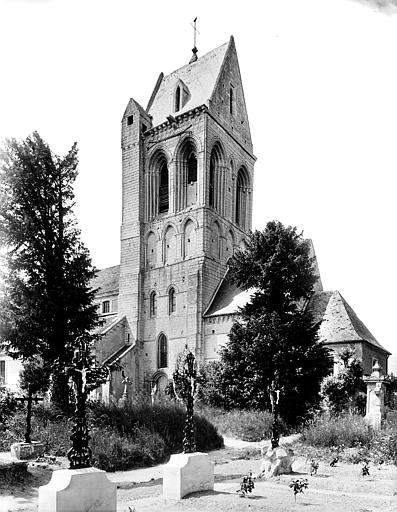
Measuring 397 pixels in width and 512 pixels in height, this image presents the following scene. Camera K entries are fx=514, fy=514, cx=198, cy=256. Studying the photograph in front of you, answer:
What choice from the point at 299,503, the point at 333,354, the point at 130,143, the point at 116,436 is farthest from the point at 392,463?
the point at 130,143

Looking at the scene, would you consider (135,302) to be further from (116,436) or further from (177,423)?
(116,436)

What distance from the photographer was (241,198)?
148 feet

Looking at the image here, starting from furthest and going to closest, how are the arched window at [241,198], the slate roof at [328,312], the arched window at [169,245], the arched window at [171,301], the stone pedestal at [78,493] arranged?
the arched window at [241,198]
the arched window at [169,245]
the arched window at [171,301]
the slate roof at [328,312]
the stone pedestal at [78,493]

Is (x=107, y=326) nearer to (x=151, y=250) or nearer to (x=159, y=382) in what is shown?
(x=159, y=382)

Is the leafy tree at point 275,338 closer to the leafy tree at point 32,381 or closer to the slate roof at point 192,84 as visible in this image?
the leafy tree at point 32,381

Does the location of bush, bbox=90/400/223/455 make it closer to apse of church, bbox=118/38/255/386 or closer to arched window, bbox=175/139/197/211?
apse of church, bbox=118/38/255/386

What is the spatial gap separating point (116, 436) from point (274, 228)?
16231 mm

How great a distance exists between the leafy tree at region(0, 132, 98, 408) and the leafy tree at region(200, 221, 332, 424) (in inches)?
345

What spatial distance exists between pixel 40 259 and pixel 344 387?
722 inches

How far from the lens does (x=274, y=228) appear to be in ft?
96.8

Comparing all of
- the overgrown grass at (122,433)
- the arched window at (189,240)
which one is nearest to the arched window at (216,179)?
the arched window at (189,240)

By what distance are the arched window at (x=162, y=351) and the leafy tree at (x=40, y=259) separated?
52.4 ft

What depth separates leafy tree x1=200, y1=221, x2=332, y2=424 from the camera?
87.0ft

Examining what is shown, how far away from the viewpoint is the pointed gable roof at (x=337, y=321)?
3222cm
